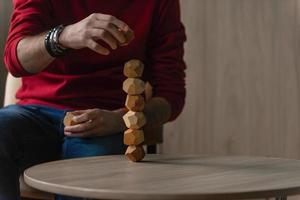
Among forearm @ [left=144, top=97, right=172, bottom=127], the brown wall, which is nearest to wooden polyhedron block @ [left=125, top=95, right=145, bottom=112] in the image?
forearm @ [left=144, top=97, right=172, bottom=127]

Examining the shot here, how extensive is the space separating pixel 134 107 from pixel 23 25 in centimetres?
40

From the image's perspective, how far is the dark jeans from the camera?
1.19m

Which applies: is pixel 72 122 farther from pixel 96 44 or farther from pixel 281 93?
pixel 281 93

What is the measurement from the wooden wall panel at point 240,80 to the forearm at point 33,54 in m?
1.07

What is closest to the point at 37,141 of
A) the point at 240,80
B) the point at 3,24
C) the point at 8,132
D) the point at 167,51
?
the point at 8,132

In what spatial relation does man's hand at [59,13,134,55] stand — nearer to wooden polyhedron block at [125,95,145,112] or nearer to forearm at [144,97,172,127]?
wooden polyhedron block at [125,95,145,112]

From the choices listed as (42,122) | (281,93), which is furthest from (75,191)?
(281,93)

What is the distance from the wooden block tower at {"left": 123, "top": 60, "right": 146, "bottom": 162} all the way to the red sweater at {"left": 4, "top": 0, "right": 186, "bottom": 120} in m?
0.30

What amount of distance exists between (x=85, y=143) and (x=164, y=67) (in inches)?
14.6

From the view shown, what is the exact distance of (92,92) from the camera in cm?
141

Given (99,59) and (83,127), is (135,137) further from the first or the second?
(99,59)

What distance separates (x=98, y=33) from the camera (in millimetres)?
1059

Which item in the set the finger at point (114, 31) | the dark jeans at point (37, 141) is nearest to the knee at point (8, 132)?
the dark jeans at point (37, 141)

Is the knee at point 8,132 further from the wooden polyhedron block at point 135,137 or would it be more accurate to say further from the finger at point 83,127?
the wooden polyhedron block at point 135,137
